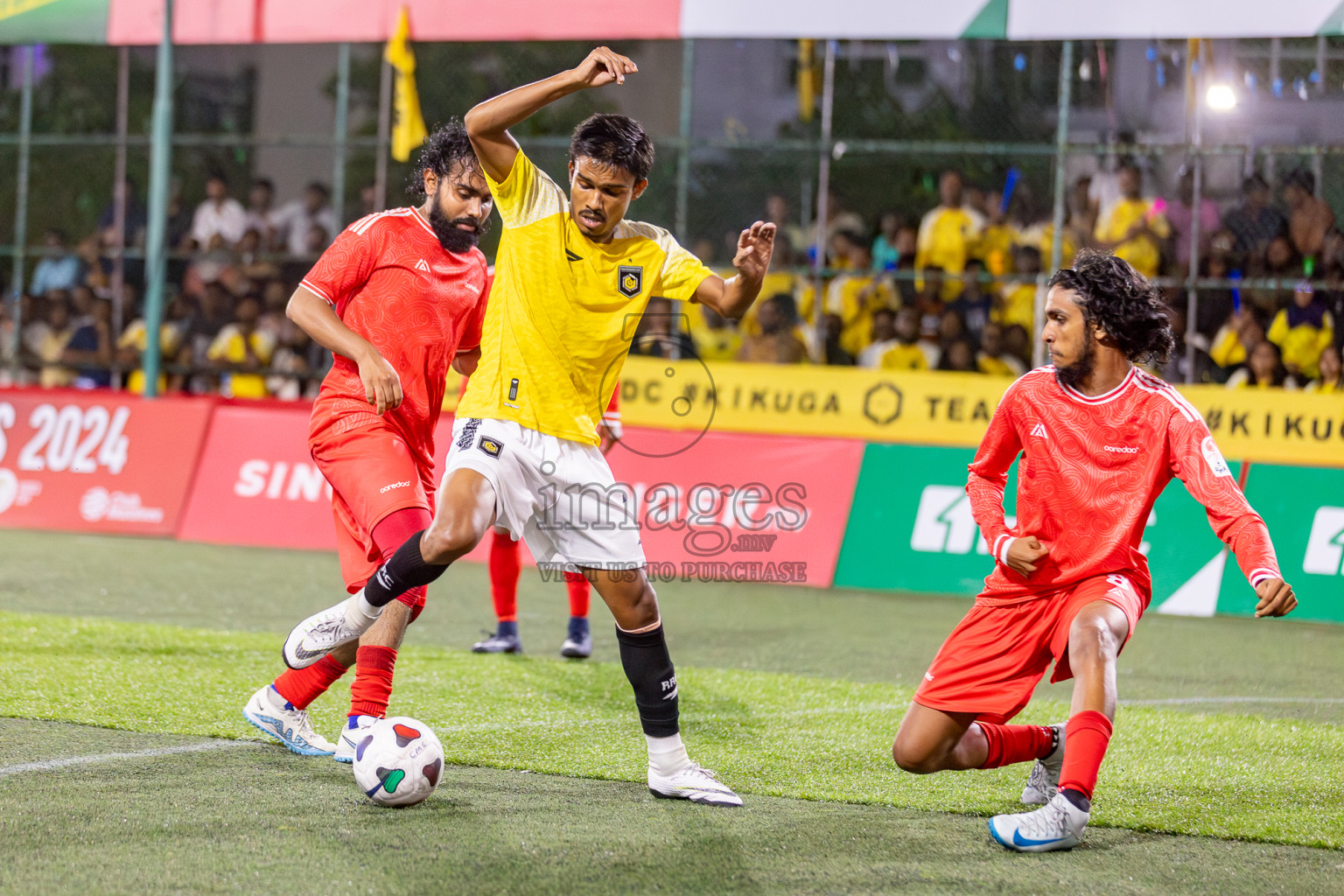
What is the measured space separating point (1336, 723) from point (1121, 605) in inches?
107

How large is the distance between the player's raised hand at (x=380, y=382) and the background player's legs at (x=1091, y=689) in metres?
2.12

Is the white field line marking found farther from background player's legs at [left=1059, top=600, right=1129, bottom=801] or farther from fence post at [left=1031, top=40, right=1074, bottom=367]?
fence post at [left=1031, top=40, right=1074, bottom=367]

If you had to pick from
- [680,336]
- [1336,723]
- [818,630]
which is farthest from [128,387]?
[1336,723]

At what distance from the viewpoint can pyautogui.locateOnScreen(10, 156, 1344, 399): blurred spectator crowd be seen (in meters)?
12.3

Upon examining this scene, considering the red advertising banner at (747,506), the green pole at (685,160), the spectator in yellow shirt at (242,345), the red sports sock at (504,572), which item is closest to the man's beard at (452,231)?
the red sports sock at (504,572)

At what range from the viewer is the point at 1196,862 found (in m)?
4.05

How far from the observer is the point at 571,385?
4500mm

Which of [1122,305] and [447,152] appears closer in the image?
[1122,305]

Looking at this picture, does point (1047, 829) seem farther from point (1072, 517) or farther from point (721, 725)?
point (721, 725)

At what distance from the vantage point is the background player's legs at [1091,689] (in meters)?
4.04

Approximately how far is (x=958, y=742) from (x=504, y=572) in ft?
11.3

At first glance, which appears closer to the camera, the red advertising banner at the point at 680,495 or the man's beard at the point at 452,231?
the man's beard at the point at 452,231

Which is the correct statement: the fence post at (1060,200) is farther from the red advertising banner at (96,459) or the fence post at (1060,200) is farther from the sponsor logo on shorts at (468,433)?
the sponsor logo on shorts at (468,433)

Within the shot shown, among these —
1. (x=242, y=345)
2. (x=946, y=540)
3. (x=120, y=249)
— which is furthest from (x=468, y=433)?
(x=120, y=249)
